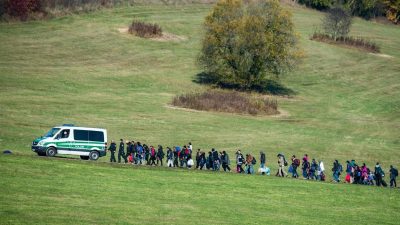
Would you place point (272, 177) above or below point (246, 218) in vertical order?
below

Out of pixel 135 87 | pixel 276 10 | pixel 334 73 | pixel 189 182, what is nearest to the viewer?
pixel 189 182

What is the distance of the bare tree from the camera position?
122312 mm

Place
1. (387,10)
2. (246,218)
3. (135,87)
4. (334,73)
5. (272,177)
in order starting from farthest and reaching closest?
(387,10) < (334,73) < (135,87) < (272,177) < (246,218)

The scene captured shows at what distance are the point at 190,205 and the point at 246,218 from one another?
3.04 meters

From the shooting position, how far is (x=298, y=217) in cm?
3541

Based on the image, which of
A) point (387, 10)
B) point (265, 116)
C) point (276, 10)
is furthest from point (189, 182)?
point (387, 10)

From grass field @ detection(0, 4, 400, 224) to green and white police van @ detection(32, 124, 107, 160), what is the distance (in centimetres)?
196

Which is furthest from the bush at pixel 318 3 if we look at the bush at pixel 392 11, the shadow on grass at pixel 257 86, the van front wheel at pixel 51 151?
the van front wheel at pixel 51 151

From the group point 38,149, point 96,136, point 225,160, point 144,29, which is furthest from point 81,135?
point 144,29

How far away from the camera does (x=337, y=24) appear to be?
4879 inches

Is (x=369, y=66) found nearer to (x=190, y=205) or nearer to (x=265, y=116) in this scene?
(x=265, y=116)

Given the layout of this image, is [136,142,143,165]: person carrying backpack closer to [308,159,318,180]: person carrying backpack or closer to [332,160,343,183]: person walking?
[308,159,318,180]: person carrying backpack

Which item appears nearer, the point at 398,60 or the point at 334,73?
the point at 334,73

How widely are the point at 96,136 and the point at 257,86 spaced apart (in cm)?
4710
